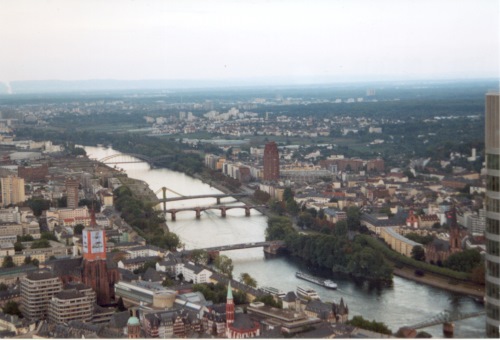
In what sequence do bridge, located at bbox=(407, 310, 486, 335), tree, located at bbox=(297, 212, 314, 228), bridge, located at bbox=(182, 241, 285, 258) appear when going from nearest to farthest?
bridge, located at bbox=(407, 310, 486, 335)
bridge, located at bbox=(182, 241, 285, 258)
tree, located at bbox=(297, 212, 314, 228)

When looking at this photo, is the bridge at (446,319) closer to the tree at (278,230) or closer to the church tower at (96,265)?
the church tower at (96,265)

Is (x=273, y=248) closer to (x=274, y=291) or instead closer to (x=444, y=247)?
(x=444, y=247)

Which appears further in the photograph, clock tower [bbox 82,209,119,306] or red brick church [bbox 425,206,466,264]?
red brick church [bbox 425,206,466,264]

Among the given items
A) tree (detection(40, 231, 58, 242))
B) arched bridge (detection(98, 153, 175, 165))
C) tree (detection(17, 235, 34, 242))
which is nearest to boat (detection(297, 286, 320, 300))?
tree (detection(40, 231, 58, 242))

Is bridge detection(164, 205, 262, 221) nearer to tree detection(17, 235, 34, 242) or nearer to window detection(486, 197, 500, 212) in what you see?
tree detection(17, 235, 34, 242)

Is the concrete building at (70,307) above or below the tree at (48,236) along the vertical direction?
above

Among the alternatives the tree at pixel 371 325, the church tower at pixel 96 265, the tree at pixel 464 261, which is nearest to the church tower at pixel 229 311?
the tree at pixel 371 325
